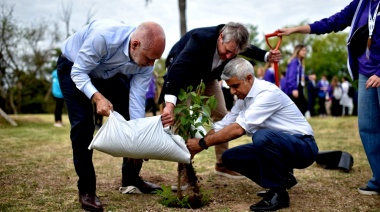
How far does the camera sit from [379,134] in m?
3.46

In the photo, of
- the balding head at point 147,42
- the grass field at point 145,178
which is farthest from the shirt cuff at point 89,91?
the grass field at point 145,178

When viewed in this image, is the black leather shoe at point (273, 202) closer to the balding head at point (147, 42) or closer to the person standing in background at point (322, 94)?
the balding head at point (147, 42)

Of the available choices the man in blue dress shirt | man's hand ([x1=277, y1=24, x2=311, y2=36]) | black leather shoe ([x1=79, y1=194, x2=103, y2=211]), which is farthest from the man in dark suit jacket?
black leather shoe ([x1=79, y1=194, x2=103, y2=211])

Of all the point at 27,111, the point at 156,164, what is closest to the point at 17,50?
the point at 27,111

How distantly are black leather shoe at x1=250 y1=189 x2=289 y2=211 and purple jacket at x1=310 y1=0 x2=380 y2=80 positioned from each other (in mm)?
1231

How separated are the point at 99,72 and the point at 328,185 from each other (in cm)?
246

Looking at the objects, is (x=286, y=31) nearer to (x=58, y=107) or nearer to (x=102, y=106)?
(x=102, y=106)

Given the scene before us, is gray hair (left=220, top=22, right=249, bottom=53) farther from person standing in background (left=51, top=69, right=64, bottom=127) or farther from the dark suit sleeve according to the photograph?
person standing in background (left=51, top=69, right=64, bottom=127)

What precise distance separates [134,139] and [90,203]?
0.67 m

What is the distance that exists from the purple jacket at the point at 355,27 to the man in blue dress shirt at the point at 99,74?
1707 mm

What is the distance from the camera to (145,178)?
4.11 metres

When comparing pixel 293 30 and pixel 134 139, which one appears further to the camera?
pixel 293 30

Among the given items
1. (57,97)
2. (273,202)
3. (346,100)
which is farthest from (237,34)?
(346,100)

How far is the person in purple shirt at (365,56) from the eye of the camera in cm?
327
